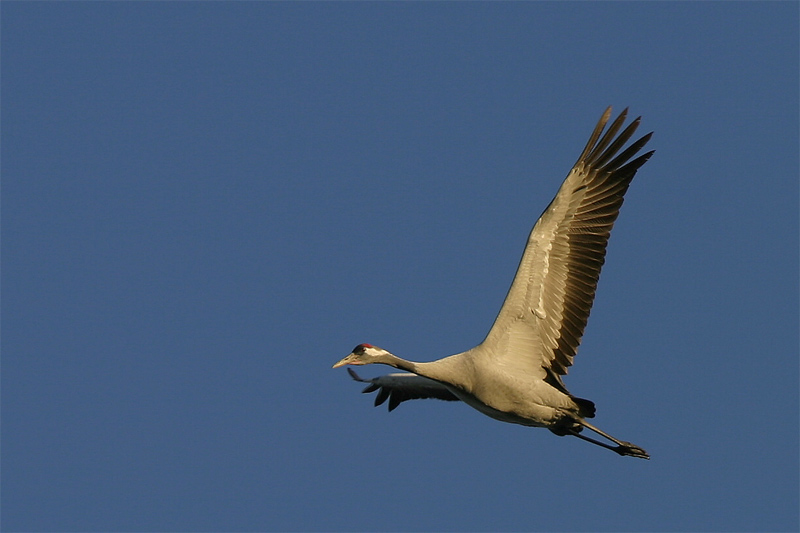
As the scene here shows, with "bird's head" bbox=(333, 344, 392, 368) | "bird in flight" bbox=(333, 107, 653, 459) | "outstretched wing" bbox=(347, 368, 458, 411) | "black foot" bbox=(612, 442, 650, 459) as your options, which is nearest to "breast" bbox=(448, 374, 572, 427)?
"bird in flight" bbox=(333, 107, 653, 459)

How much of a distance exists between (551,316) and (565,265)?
625 mm

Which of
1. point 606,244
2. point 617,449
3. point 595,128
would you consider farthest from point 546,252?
point 617,449

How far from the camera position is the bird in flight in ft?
40.8

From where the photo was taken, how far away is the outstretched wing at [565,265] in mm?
12672

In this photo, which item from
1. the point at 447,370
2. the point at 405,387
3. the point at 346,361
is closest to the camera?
the point at 447,370

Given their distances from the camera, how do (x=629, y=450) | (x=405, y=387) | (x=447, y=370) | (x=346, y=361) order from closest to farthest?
(x=447, y=370) < (x=346, y=361) < (x=629, y=450) < (x=405, y=387)

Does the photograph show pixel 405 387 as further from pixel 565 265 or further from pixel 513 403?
pixel 565 265

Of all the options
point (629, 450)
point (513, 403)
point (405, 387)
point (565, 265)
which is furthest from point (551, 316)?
point (405, 387)

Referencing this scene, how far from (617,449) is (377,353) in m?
3.32

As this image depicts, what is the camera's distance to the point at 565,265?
42.0ft

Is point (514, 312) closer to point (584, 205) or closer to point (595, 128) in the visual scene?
point (584, 205)

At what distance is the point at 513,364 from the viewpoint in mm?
12727

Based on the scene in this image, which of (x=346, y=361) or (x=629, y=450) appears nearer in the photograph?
(x=346, y=361)

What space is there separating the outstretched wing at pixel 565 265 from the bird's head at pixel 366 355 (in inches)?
46.2
